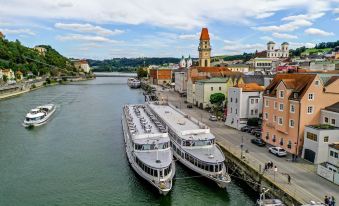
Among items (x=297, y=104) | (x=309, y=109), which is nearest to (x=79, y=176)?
(x=297, y=104)

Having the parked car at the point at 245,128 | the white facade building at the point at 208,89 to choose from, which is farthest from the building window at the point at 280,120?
the white facade building at the point at 208,89

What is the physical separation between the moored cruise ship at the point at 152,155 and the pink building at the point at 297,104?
1082 cm

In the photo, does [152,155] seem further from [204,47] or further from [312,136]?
[204,47]

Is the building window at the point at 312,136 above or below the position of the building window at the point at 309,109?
below

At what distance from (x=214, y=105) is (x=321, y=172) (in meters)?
36.5

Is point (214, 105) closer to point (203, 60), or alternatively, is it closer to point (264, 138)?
point (264, 138)

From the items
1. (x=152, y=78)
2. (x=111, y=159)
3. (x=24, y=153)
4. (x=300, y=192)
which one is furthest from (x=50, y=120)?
(x=152, y=78)

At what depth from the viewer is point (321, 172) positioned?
25.3 meters

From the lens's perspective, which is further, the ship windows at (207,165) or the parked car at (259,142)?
the parked car at (259,142)

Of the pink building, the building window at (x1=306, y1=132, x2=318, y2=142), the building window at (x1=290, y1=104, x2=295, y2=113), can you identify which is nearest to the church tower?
the pink building

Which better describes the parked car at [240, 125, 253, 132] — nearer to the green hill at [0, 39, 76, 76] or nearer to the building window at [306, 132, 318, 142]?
the building window at [306, 132, 318, 142]

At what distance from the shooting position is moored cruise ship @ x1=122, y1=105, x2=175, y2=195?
25.4 meters

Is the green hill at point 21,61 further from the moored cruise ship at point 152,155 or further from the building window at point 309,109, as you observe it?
the building window at point 309,109

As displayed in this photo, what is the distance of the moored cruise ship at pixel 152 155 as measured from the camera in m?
25.4
